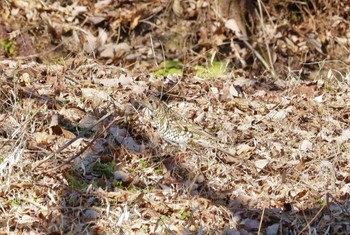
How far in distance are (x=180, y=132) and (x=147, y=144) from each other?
0.30m

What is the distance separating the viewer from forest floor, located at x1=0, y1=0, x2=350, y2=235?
19.2ft

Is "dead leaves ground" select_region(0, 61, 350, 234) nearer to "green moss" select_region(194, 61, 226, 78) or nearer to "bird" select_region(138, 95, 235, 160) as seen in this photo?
"bird" select_region(138, 95, 235, 160)

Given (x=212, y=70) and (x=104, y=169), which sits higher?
(x=104, y=169)

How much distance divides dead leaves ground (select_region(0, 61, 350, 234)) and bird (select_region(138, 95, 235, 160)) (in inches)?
3.6

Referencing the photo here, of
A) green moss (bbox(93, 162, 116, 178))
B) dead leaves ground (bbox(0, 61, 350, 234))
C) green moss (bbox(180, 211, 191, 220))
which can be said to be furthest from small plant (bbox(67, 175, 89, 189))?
green moss (bbox(180, 211, 191, 220))

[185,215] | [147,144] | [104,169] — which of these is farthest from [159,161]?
[185,215]

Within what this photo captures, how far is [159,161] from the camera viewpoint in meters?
6.52

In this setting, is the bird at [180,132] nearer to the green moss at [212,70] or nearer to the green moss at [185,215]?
the green moss at [185,215]

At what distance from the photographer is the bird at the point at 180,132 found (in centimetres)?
671

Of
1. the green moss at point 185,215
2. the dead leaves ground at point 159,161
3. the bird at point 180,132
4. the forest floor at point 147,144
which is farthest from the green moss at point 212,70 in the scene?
the green moss at point 185,215

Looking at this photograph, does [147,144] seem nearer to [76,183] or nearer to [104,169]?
[104,169]

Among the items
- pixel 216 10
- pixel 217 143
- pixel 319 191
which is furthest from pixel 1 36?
pixel 319 191

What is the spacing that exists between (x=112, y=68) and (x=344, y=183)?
286cm

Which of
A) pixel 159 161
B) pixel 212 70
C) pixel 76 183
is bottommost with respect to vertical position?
pixel 212 70
